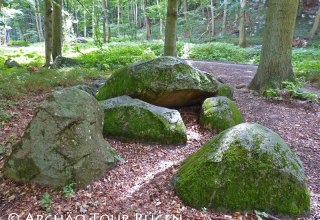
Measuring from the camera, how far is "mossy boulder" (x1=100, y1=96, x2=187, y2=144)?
17.6ft

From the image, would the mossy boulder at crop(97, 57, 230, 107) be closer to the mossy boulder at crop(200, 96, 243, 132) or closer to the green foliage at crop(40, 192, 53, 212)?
the mossy boulder at crop(200, 96, 243, 132)

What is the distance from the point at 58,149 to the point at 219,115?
133 inches

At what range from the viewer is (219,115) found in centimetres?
599

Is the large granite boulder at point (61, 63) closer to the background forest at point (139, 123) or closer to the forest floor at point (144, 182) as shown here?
the background forest at point (139, 123)

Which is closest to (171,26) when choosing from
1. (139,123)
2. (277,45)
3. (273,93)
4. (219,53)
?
(277,45)

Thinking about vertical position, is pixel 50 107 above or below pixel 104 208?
above

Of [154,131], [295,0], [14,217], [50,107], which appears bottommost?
[14,217]

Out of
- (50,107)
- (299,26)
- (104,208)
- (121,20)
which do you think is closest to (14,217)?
(104,208)

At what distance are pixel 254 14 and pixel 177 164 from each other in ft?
105

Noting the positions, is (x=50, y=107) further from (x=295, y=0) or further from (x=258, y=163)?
(x=295, y=0)

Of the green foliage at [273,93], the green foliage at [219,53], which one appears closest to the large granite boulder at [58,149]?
the green foliage at [273,93]

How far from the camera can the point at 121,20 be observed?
4241 cm

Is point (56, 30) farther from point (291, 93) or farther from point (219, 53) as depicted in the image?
point (219, 53)

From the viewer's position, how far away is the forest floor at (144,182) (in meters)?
3.45
